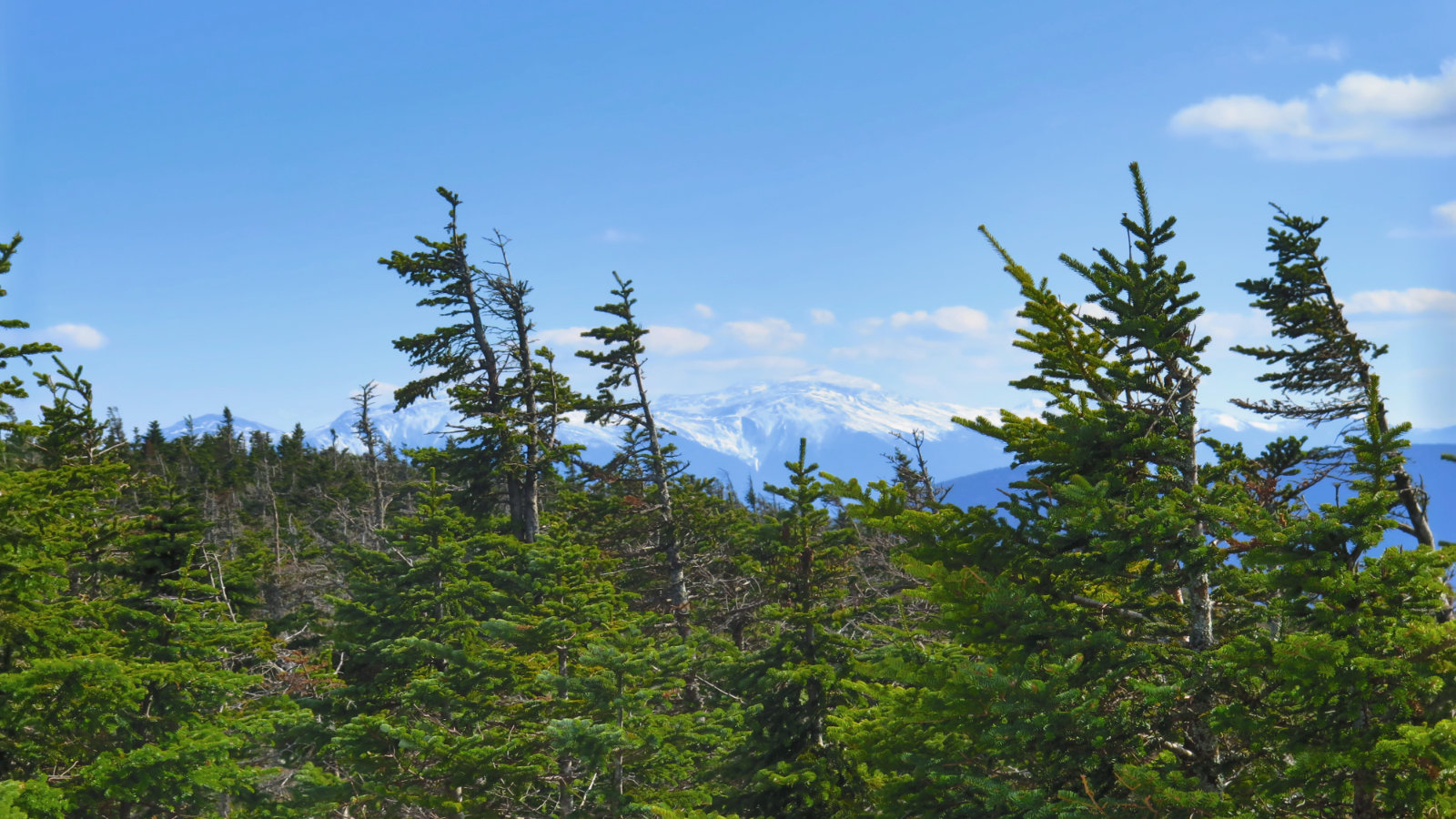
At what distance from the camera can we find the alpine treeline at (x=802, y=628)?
20.9 feet

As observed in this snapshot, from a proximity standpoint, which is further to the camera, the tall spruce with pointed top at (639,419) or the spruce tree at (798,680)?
the tall spruce with pointed top at (639,419)

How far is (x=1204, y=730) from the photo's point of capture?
24.8ft

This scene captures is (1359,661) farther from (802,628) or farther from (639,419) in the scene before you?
(639,419)

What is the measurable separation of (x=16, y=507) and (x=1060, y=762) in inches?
549

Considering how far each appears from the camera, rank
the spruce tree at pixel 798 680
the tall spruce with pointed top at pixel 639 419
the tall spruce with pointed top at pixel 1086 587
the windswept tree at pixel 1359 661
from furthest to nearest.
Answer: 1. the tall spruce with pointed top at pixel 639 419
2. the spruce tree at pixel 798 680
3. the tall spruce with pointed top at pixel 1086 587
4. the windswept tree at pixel 1359 661

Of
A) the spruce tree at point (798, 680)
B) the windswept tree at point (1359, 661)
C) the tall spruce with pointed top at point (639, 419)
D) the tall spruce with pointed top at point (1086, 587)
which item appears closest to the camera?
the windswept tree at point (1359, 661)

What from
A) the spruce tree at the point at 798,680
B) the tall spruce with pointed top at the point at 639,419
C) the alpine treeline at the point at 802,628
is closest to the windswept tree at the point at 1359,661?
the alpine treeline at the point at 802,628

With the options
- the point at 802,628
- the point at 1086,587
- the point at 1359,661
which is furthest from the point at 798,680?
the point at 1359,661

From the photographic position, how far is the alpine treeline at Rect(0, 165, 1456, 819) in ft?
20.9

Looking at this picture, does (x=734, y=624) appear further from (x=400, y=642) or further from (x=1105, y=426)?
(x=1105, y=426)

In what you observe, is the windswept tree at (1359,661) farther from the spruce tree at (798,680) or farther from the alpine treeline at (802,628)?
the spruce tree at (798,680)

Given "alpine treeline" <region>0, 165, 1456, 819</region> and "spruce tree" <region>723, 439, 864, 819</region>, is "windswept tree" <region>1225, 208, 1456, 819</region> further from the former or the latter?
"spruce tree" <region>723, 439, 864, 819</region>

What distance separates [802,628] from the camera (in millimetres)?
15070

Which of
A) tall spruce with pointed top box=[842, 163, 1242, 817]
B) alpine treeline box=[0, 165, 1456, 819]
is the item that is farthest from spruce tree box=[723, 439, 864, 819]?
tall spruce with pointed top box=[842, 163, 1242, 817]
